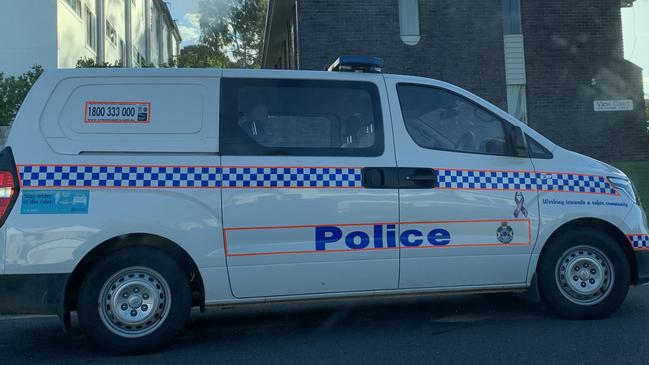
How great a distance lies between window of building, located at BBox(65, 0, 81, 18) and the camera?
20.6 metres

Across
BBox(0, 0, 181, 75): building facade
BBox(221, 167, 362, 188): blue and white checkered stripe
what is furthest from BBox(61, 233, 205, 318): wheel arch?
BBox(0, 0, 181, 75): building facade

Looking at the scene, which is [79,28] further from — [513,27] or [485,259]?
[485,259]

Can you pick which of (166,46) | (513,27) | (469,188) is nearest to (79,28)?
(513,27)

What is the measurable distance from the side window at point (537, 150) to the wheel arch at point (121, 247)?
2908mm

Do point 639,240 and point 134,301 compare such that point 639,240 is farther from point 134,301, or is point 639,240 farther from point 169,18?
point 169,18

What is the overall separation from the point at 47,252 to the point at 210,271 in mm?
1120

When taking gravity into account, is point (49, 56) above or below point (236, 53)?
below

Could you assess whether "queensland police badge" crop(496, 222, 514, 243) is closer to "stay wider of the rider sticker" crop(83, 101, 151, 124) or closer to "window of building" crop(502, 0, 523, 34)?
"stay wider of the rider sticker" crop(83, 101, 151, 124)

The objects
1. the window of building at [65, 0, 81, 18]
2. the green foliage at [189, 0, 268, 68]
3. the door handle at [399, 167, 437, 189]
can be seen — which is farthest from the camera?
the green foliage at [189, 0, 268, 68]

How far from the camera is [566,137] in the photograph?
1557 centimetres

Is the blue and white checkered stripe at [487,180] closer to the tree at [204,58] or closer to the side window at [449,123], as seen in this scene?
the side window at [449,123]

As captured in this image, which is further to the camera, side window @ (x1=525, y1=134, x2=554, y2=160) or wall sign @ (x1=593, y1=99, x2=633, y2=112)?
wall sign @ (x1=593, y1=99, x2=633, y2=112)

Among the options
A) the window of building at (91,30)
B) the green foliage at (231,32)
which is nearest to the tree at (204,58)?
the green foliage at (231,32)

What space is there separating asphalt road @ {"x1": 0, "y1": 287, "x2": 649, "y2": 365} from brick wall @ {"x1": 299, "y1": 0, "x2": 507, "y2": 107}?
31.7 feet
